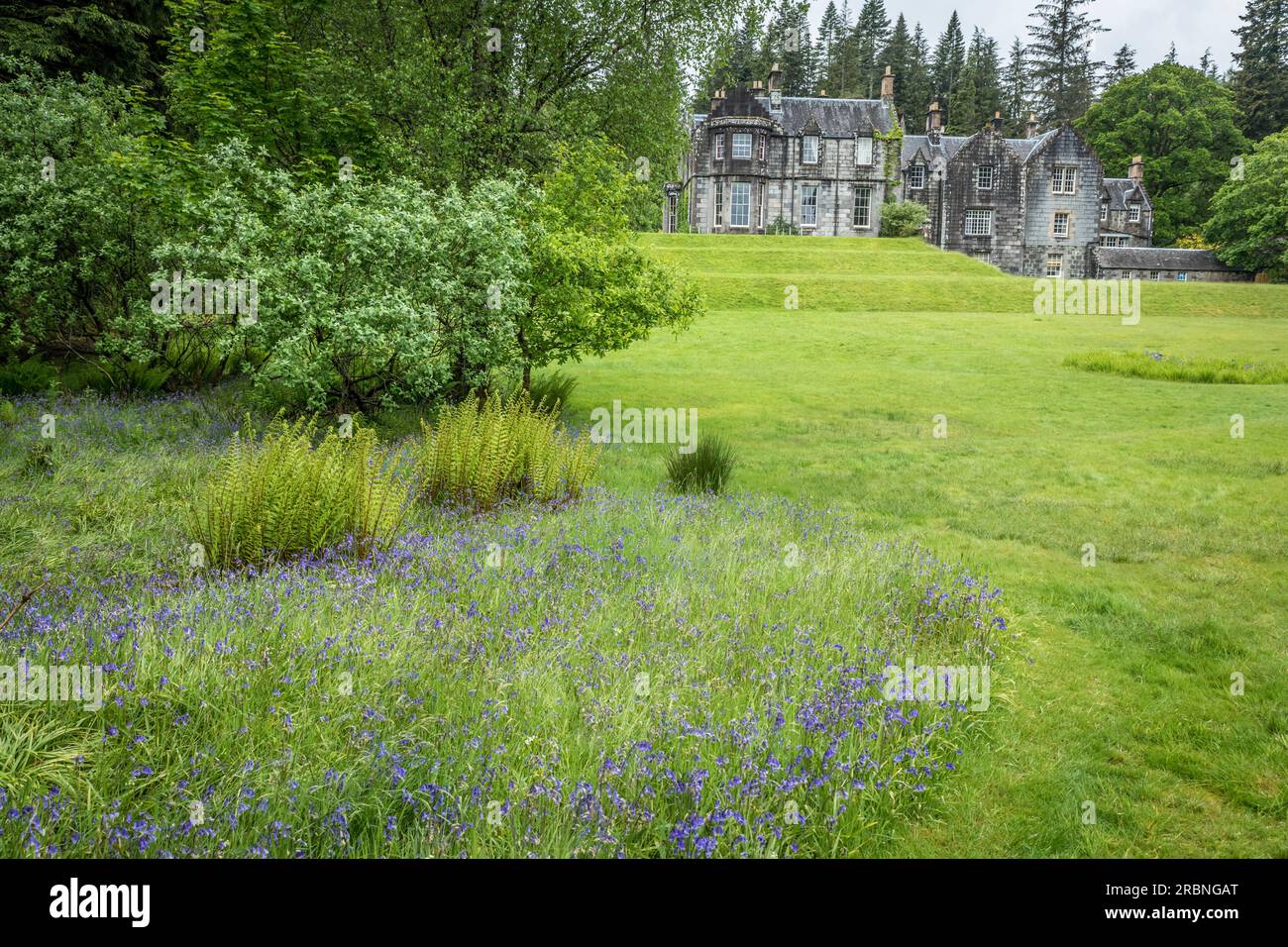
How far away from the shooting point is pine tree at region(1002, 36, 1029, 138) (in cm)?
9125

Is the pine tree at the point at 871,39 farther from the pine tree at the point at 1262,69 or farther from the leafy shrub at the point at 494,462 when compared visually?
the leafy shrub at the point at 494,462

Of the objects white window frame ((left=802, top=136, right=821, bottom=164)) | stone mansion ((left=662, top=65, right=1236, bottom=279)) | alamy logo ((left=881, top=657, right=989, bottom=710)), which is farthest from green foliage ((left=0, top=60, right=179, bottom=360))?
white window frame ((left=802, top=136, right=821, bottom=164))

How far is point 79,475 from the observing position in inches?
328

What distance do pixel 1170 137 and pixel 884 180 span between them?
2645 cm

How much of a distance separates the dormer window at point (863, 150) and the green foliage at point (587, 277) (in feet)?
171

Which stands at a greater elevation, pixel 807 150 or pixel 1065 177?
pixel 807 150

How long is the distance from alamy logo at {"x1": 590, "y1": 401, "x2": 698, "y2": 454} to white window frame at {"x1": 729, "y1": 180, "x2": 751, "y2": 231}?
4734 cm

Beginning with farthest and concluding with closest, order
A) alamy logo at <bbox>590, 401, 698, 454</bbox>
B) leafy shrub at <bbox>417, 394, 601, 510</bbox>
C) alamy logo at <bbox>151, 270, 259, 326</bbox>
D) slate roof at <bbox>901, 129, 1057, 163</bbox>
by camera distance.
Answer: slate roof at <bbox>901, 129, 1057, 163</bbox> → alamy logo at <bbox>590, 401, 698, 454</bbox> → alamy logo at <bbox>151, 270, 259, 326</bbox> → leafy shrub at <bbox>417, 394, 601, 510</bbox>

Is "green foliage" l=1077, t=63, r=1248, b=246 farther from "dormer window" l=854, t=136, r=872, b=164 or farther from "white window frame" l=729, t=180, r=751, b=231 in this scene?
"white window frame" l=729, t=180, r=751, b=231

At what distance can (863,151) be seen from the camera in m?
59.8

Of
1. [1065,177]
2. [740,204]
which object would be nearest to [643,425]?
[740,204]

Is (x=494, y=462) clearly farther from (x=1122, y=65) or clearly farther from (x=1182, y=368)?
(x=1122, y=65)

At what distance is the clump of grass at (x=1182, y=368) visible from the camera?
19938 mm
